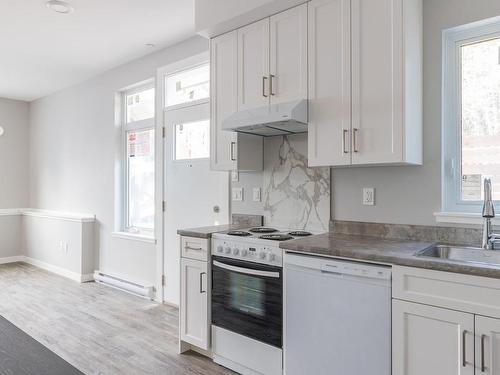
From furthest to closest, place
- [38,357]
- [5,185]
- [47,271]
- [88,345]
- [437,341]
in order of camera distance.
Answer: [5,185]
[47,271]
[88,345]
[437,341]
[38,357]

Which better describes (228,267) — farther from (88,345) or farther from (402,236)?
(88,345)

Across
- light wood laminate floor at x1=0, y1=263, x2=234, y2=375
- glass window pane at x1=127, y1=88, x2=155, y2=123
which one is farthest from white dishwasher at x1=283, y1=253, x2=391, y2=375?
glass window pane at x1=127, y1=88, x2=155, y2=123

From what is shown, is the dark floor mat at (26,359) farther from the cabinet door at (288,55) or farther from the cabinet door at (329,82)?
the cabinet door at (288,55)

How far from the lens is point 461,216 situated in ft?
7.09

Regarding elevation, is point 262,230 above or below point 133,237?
above

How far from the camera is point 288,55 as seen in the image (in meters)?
2.52

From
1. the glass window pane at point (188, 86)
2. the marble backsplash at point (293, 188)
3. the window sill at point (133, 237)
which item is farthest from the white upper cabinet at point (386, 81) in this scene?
the window sill at point (133, 237)

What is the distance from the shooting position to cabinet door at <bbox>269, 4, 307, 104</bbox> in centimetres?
245

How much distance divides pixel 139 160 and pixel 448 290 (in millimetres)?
3848

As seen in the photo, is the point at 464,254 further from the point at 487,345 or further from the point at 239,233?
the point at 239,233

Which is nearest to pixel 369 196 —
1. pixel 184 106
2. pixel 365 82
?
pixel 365 82

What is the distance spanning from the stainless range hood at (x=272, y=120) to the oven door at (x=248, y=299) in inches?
37.0

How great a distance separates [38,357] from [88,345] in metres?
2.42

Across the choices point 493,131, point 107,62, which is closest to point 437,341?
point 493,131
